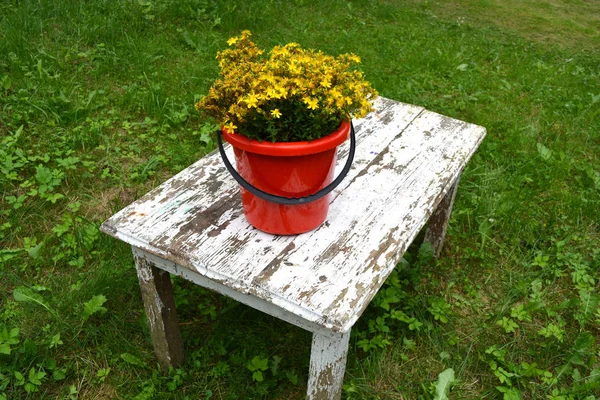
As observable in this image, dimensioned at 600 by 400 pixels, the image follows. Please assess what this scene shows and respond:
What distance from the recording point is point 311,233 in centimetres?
168

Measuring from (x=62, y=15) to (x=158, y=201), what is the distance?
3.15 meters

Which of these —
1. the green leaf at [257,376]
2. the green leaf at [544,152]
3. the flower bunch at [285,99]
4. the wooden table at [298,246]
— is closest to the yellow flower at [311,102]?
the flower bunch at [285,99]

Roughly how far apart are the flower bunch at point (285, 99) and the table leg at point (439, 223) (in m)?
1.26

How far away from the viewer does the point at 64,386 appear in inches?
81.2

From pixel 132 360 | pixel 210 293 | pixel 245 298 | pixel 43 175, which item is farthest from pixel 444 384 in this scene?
pixel 43 175

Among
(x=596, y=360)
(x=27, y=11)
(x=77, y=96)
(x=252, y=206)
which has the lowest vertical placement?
(x=596, y=360)

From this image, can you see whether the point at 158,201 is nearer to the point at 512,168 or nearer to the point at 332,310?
the point at 332,310

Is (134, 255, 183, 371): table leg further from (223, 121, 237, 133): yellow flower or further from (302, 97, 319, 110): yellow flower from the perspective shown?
(302, 97, 319, 110): yellow flower

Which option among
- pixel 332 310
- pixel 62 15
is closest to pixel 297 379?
pixel 332 310

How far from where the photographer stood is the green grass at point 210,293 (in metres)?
2.17

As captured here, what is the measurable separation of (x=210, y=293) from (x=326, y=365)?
1.05m

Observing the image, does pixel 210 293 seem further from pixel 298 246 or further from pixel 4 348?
pixel 298 246

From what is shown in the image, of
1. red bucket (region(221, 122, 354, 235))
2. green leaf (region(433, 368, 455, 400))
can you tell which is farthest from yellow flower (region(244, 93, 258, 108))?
green leaf (region(433, 368, 455, 400))

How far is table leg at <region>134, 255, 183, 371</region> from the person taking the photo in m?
1.81
